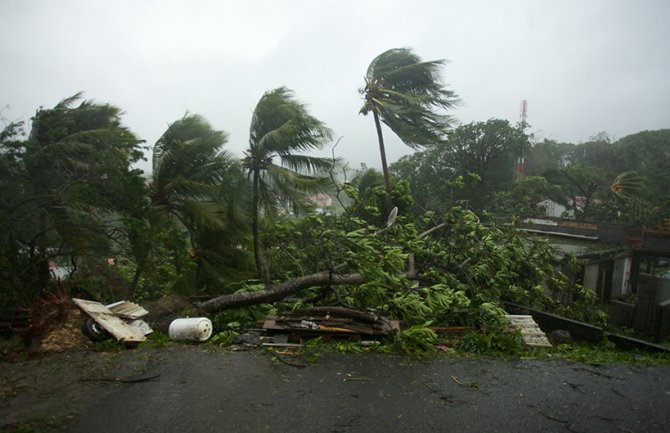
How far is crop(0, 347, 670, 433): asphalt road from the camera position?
9.87 feet

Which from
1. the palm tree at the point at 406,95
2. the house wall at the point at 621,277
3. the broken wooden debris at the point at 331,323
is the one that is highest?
the palm tree at the point at 406,95

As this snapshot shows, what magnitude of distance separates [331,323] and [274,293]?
161cm

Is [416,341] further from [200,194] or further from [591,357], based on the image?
[200,194]

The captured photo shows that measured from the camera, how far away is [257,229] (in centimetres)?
779

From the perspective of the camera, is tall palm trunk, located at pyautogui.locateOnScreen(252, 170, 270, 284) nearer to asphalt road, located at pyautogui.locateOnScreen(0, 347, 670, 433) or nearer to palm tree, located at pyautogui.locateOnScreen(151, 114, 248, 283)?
palm tree, located at pyautogui.locateOnScreen(151, 114, 248, 283)

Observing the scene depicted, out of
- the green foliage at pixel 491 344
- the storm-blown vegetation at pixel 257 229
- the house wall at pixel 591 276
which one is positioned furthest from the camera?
the house wall at pixel 591 276

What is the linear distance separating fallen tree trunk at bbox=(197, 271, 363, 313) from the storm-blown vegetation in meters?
0.02

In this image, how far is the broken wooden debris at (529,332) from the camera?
17.5ft

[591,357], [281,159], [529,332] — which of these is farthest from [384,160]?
[591,357]

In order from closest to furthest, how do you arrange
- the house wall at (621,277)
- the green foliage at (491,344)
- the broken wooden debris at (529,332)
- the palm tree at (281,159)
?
the green foliage at (491,344), the broken wooden debris at (529,332), the palm tree at (281,159), the house wall at (621,277)

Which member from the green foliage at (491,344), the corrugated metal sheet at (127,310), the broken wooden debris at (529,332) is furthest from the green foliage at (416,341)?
the corrugated metal sheet at (127,310)

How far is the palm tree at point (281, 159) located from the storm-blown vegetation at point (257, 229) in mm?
28

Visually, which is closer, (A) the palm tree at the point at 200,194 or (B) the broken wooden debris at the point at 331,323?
(B) the broken wooden debris at the point at 331,323

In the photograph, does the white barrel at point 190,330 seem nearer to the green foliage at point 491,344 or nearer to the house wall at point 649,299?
the green foliage at point 491,344
